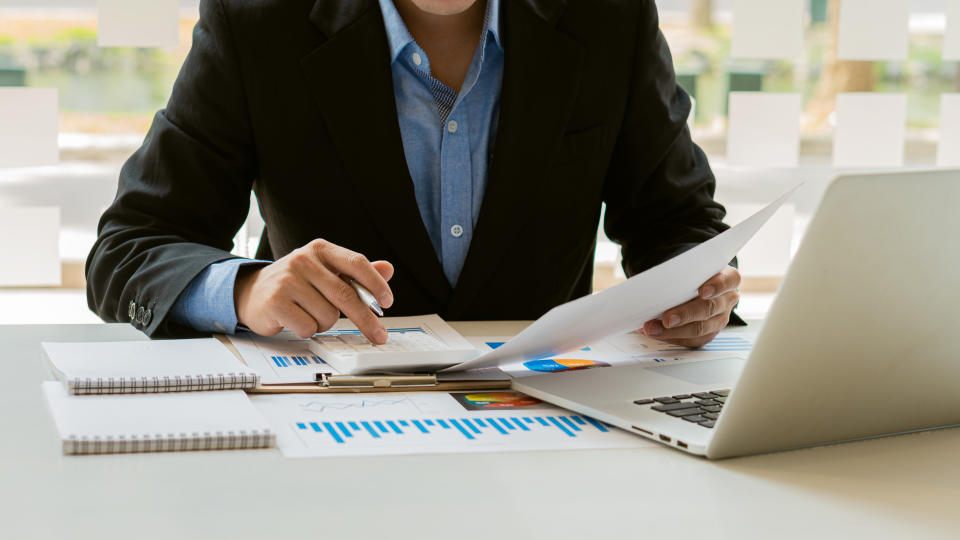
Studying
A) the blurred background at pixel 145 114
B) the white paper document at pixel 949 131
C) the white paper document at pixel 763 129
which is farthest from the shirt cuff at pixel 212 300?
the white paper document at pixel 949 131

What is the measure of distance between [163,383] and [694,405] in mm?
441

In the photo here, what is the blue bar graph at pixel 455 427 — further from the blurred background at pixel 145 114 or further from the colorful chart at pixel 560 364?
the blurred background at pixel 145 114

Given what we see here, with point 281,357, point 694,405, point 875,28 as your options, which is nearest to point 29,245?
point 281,357

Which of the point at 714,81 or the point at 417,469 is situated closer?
the point at 417,469

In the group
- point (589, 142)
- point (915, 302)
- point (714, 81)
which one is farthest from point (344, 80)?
point (714, 81)

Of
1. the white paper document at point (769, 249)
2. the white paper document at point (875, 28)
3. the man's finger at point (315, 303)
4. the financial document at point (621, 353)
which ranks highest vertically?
the white paper document at point (875, 28)

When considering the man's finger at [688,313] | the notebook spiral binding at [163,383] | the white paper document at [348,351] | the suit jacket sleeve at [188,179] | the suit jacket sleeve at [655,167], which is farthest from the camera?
the suit jacket sleeve at [655,167]

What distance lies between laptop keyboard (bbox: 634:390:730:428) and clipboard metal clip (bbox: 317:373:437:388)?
192 millimetres

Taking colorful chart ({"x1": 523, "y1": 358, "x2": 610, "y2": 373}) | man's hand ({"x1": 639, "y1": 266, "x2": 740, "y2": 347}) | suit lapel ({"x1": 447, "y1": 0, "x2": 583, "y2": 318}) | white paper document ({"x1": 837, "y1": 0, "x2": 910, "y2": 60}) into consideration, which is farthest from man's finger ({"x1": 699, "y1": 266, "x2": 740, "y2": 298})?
white paper document ({"x1": 837, "y1": 0, "x2": 910, "y2": 60})

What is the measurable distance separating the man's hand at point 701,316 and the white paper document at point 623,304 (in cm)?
5

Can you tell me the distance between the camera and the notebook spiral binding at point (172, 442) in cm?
74

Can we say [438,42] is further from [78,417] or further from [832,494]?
[832,494]

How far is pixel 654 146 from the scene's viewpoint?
1522 millimetres

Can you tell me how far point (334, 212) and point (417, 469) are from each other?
0.76m
